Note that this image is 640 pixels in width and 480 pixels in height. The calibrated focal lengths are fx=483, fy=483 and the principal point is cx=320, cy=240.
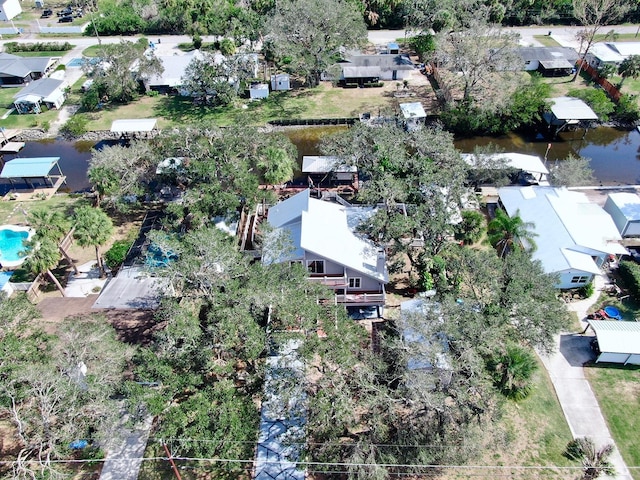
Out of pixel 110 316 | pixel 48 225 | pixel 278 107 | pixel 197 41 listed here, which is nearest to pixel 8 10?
pixel 197 41

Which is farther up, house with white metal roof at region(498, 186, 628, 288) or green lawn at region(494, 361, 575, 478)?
house with white metal roof at region(498, 186, 628, 288)

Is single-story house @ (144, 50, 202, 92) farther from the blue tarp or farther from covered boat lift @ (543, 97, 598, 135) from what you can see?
covered boat lift @ (543, 97, 598, 135)

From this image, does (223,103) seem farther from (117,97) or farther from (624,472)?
(624,472)

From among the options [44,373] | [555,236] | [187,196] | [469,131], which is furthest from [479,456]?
[469,131]

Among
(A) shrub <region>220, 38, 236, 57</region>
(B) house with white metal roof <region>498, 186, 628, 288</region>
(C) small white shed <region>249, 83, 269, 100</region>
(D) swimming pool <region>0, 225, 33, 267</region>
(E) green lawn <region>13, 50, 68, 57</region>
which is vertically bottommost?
(D) swimming pool <region>0, 225, 33, 267</region>

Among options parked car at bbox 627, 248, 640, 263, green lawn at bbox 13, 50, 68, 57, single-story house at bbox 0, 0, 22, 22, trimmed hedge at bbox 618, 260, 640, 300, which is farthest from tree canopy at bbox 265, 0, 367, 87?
single-story house at bbox 0, 0, 22, 22

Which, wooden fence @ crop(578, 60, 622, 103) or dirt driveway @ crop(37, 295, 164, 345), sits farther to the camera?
wooden fence @ crop(578, 60, 622, 103)

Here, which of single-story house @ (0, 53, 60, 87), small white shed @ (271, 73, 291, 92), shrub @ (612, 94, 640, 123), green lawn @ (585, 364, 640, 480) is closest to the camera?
green lawn @ (585, 364, 640, 480)
